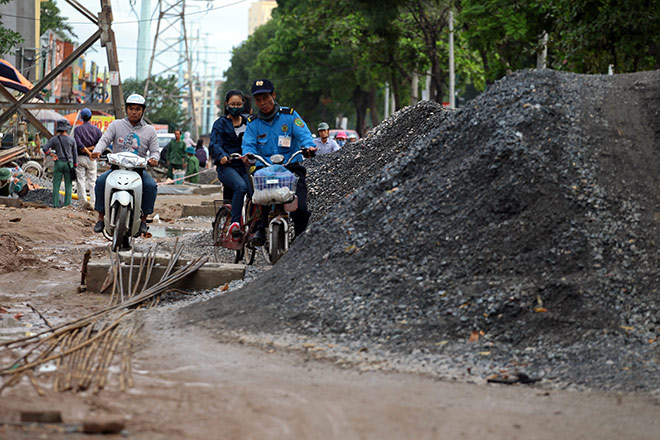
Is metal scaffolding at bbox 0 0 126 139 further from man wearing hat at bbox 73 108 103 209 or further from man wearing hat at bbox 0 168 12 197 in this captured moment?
man wearing hat at bbox 73 108 103 209

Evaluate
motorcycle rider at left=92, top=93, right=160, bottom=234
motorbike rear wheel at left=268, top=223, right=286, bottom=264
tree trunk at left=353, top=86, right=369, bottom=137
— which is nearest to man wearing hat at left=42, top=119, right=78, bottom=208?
motorcycle rider at left=92, top=93, right=160, bottom=234

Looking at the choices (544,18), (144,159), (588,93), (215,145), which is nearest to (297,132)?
(215,145)

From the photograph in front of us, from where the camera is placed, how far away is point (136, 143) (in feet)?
33.4

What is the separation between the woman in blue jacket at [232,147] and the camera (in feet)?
31.2

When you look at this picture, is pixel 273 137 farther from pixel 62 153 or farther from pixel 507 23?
pixel 507 23

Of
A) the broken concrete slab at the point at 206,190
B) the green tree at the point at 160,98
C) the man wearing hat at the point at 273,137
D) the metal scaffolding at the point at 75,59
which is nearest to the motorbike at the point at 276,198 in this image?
the man wearing hat at the point at 273,137

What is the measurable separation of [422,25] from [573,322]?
2753cm

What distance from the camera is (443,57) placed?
37.8 metres

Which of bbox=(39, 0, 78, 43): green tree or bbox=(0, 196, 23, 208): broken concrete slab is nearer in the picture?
bbox=(0, 196, 23, 208): broken concrete slab

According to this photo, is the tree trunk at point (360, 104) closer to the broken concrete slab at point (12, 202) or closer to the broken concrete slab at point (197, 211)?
the broken concrete slab at point (197, 211)

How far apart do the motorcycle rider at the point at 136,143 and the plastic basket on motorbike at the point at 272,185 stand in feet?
5.73

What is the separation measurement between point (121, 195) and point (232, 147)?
1303mm

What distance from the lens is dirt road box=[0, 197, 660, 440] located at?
3.96 metres

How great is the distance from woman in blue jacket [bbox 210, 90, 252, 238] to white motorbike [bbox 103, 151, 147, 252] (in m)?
0.84
